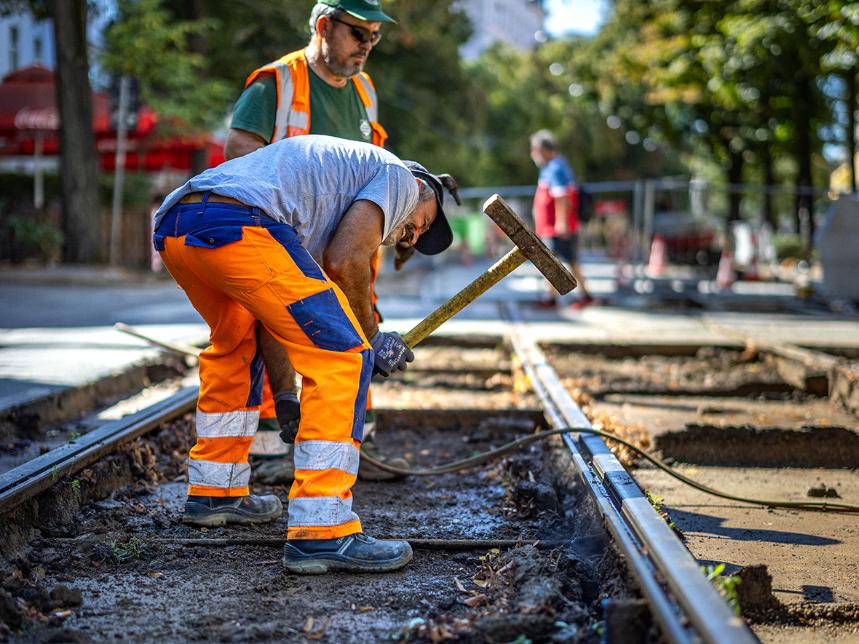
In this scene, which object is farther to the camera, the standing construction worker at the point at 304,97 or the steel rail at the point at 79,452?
the standing construction worker at the point at 304,97

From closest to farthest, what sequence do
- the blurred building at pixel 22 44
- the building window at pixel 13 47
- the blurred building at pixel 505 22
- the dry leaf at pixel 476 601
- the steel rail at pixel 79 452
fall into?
the dry leaf at pixel 476 601
the steel rail at pixel 79 452
the blurred building at pixel 22 44
the building window at pixel 13 47
the blurred building at pixel 505 22

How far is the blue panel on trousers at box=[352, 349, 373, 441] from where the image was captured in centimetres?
344

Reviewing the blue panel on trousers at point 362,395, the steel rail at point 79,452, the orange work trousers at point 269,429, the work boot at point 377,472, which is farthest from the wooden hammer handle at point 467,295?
the steel rail at point 79,452

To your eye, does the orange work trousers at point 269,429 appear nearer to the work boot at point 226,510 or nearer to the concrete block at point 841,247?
the work boot at point 226,510

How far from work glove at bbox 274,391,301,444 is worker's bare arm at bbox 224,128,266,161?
113 cm

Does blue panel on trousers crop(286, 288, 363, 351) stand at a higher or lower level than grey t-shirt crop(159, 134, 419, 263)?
lower

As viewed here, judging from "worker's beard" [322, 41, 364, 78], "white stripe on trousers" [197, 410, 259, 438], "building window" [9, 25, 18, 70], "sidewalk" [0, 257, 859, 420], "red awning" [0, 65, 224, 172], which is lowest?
"sidewalk" [0, 257, 859, 420]

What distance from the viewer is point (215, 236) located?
132 inches

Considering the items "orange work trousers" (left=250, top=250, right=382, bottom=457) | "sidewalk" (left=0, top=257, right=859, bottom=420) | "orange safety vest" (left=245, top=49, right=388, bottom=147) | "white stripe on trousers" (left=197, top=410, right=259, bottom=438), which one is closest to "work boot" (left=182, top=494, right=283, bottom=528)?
"white stripe on trousers" (left=197, top=410, right=259, bottom=438)

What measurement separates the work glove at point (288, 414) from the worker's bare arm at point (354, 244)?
26.6 inches

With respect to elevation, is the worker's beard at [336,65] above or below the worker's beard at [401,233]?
above

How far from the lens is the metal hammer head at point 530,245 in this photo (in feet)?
13.1

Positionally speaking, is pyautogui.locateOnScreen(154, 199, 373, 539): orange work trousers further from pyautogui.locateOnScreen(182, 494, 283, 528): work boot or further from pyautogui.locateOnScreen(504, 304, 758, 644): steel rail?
pyautogui.locateOnScreen(504, 304, 758, 644): steel rail

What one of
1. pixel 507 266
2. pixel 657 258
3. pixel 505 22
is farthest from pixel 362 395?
pixel 505 22
